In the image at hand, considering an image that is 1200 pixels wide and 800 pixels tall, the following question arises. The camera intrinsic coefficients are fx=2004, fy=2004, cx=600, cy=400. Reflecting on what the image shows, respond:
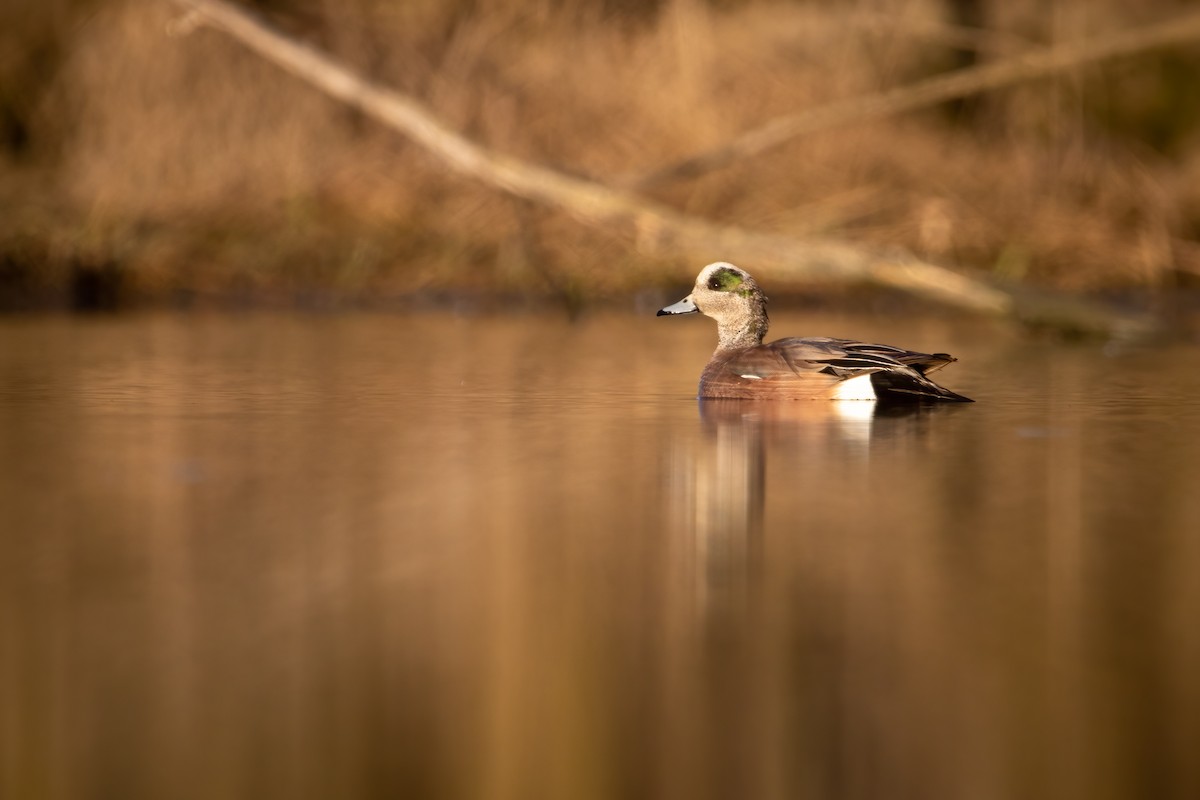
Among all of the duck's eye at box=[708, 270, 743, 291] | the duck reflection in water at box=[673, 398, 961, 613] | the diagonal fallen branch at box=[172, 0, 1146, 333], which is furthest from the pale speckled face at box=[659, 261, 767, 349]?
the diagonal fallen branch at box=[172, 0, 1146, 333]

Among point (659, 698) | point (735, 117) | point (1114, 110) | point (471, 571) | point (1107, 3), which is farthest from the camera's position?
point (1114, 110)

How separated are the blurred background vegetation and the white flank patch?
4.43m

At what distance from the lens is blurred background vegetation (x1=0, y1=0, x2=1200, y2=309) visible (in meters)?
12.7

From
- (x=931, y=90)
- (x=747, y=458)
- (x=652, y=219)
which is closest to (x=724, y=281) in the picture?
(x=652, y=219)

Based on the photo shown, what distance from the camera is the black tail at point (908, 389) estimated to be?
7.66m

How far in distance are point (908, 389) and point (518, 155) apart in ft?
18.0

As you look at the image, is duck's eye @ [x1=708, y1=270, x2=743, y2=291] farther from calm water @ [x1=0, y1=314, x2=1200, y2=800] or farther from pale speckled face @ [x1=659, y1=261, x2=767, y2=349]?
calm water @ [x1=0, y1=314, x2=1200, y2=800]

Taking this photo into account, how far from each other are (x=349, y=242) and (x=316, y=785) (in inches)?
422

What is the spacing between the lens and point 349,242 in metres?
13.5

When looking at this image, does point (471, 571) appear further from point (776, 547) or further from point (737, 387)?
point (737, 387)

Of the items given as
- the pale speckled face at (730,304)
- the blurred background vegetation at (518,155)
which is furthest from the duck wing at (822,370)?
the blurred background vegetation at (518,155)

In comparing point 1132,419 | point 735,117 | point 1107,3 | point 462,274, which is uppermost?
point 1107,3

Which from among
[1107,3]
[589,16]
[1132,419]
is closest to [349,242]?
[589,16]

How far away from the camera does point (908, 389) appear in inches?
306
